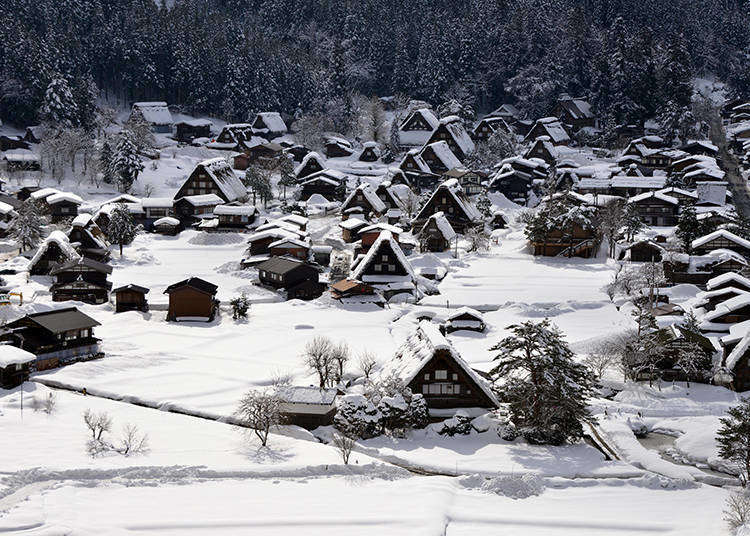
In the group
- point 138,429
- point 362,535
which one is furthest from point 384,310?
point 362,535

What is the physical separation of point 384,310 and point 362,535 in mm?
24310

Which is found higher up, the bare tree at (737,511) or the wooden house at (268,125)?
the wooden house at (268,125)

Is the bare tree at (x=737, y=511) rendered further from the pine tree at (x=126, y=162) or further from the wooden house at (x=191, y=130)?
the wooden house at (x=191, y=130)

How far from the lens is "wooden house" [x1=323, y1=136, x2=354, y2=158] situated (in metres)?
88.6

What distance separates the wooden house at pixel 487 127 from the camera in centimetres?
9038

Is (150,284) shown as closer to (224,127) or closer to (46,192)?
(46,192)

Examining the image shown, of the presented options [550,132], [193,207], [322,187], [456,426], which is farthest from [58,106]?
[456,426]

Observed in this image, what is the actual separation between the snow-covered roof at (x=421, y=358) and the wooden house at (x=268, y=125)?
217 ft

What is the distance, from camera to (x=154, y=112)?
90.2 m

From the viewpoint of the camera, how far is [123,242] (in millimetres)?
57031

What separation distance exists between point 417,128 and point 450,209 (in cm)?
3094

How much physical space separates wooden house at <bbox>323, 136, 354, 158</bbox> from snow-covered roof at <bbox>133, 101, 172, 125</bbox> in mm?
20075

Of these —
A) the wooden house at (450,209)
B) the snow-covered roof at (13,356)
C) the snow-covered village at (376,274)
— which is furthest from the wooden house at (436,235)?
the snow-covered roof at (13,356)

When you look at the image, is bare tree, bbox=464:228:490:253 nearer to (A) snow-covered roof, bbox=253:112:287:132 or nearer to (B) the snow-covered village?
(B) the snow-covered village
